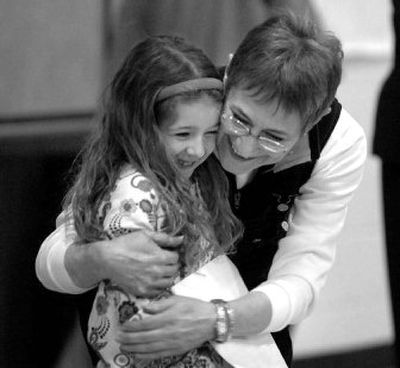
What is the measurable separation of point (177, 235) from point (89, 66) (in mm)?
924

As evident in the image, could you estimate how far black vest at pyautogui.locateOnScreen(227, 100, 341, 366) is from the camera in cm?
185

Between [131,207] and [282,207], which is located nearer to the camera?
[131,207]

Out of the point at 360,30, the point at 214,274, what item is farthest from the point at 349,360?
the point at 214,274

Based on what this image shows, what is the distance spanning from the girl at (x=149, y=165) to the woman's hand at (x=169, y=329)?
0.07ft

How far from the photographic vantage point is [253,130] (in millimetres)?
1650

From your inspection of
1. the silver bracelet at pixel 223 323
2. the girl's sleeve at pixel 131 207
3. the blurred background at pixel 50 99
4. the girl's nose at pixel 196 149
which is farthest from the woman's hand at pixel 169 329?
the blurred background at pixel 50 99

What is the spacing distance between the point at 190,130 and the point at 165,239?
0.20m

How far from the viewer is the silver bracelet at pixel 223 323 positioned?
1.63 meters

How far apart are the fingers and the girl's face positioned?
12cm

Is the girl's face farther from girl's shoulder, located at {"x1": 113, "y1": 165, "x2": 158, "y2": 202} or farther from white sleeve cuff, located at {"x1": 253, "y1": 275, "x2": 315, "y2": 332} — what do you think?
white sleeve cuff, located at {"x1": 253, "y1": 275, "x2": 315, "y2": 332}

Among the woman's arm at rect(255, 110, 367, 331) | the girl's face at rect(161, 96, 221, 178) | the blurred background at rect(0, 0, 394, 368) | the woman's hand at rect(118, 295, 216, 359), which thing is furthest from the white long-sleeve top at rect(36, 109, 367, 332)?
the blurred background at rect(0, 0, 394, 368)

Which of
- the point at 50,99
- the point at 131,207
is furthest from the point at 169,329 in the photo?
the point at 50,99

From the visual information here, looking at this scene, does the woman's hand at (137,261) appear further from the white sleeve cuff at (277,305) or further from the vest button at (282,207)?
the vest button at (282,207)

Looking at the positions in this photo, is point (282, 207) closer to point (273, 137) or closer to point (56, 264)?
point (273, 137)
